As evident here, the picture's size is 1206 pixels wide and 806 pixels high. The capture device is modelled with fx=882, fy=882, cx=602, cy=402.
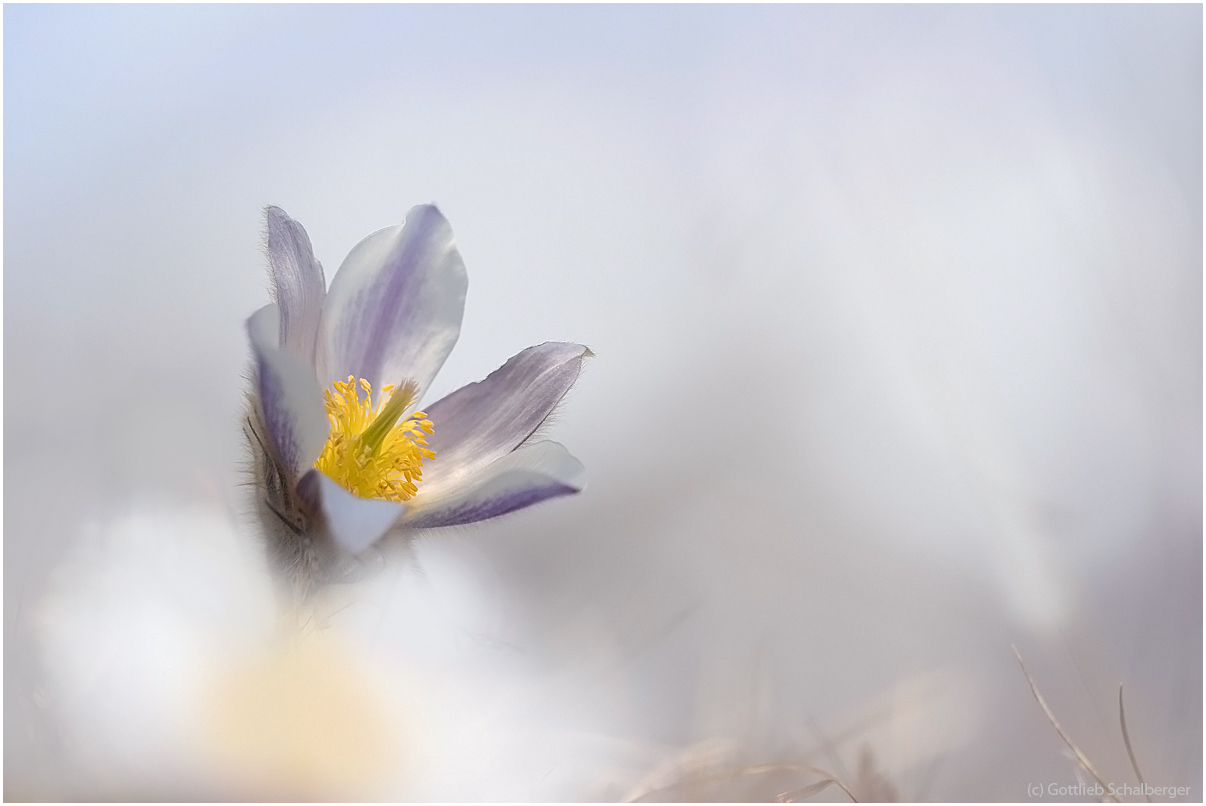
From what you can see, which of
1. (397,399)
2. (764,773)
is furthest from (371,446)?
(764,773)

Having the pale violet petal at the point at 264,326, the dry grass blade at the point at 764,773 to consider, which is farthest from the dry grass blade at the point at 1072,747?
the pale violet petal at the point at 264,326

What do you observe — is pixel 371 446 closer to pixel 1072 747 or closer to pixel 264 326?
pixel 264 326

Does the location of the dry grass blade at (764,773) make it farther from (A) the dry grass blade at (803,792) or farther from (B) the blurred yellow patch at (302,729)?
(B) the blurred yellow patch at (302,729)

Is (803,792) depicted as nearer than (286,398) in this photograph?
No

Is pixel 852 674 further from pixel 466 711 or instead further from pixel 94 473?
pixel 94 473

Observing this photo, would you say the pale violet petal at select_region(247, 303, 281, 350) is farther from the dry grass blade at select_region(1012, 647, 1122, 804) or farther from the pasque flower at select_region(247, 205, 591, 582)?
the dry grass blade at select_region(1012, 647, 1122, 804)

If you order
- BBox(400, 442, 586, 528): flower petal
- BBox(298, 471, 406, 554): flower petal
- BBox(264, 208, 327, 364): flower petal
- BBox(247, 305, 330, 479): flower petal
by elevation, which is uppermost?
BBox(264, 208, 327, 364): flower petal

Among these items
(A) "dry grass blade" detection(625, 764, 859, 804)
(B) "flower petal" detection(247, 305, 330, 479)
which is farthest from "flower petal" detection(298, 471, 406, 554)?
(A) "dry grass blade" detection(625, 764, 859, 804)

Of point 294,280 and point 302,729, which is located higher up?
point 294,280
